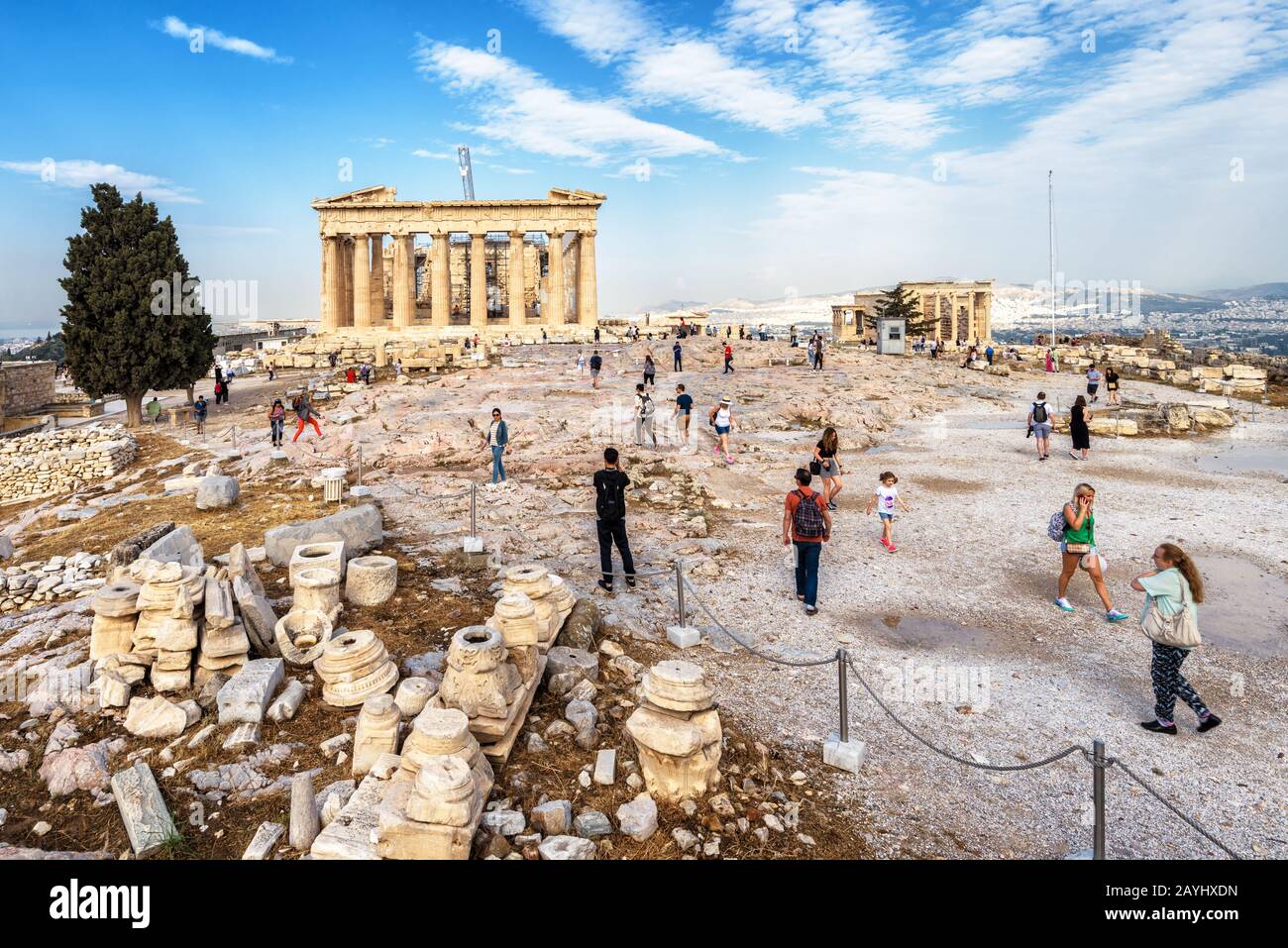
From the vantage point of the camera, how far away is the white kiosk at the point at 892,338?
41.6 m

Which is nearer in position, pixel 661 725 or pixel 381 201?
pixel 661 725

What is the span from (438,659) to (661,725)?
10.5ft

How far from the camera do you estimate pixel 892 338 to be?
42.0 meters

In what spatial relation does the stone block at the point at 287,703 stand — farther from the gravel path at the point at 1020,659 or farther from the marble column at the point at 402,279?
the marble column at the point at 402,279

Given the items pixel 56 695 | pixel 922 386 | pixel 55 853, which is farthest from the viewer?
pixel 922 386

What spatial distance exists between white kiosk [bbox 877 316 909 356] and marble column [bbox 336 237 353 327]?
37063 mm

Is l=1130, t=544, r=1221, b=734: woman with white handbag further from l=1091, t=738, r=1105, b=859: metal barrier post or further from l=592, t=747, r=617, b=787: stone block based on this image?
l=592, t=747, r=617, b=787: stone block

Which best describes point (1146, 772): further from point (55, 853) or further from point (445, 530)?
point (445, 530)

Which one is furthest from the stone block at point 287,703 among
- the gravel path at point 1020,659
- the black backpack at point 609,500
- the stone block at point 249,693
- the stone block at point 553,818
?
the black backpack at point 609,500

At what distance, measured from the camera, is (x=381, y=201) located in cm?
5100

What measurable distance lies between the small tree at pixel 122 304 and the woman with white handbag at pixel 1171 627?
106 feet

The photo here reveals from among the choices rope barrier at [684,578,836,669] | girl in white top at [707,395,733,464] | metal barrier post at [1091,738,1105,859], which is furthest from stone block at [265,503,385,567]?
metal barrier post at [1091,738,1105,859]
